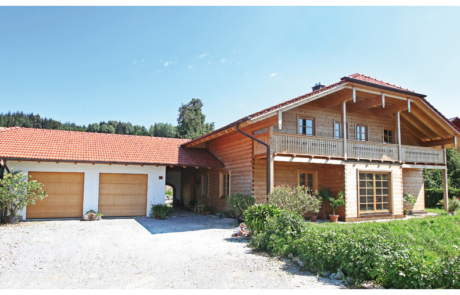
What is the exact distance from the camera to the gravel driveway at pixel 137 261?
523cm

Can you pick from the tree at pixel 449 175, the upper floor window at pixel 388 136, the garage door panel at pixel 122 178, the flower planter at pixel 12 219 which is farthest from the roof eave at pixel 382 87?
the flower planter at pixel 12 219

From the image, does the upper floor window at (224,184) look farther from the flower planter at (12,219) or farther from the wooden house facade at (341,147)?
the flower planter at (12,219)

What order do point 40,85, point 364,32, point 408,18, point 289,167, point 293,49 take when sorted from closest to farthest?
point 408,18 → point 364,32 → point 293,49 → point 289,167 → point 40,85

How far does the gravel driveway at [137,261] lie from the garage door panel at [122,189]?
12.7ft

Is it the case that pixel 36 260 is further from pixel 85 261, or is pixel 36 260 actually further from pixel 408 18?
pixel 408 18

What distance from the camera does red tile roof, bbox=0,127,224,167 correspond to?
1350 centimetres

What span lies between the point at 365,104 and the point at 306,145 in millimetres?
4555

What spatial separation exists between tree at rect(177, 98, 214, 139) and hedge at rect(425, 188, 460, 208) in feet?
103

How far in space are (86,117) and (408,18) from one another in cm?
6631

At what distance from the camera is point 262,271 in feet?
19.6

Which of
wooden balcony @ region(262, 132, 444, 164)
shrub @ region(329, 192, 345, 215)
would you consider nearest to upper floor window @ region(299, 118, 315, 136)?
wooden balcony @ region(262, 132, 444, 164)

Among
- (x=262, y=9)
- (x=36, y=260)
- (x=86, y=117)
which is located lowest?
(x=36, y=260)

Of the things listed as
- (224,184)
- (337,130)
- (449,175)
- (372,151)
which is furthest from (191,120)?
(372,151)

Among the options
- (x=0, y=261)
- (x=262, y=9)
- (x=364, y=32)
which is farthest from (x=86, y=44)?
(x=364, y=32)
